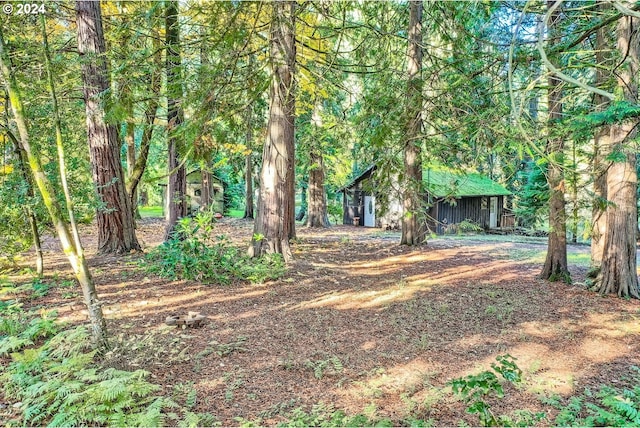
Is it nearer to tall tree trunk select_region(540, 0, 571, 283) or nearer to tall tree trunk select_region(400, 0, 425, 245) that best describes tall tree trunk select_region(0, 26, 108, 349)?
tall tree trunk select_region(400, 0, 425, 245)

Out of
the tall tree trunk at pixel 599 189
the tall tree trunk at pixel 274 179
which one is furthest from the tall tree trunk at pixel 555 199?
the tall tree trunk at pixel 274 179

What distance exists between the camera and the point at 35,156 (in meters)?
3.48

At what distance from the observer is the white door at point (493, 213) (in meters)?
23.9

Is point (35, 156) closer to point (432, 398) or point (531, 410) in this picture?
point (432, 398)

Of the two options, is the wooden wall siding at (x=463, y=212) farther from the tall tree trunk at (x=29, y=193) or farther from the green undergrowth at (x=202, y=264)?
the tall tree trunk at (x=29, y=193)

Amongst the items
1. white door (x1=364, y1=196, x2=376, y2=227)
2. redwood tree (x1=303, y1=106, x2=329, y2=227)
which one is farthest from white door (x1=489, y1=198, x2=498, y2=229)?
redwood tree (x1=303, y1=106, x2=329, y2=227)

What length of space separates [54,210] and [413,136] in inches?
205

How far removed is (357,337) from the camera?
193 inches

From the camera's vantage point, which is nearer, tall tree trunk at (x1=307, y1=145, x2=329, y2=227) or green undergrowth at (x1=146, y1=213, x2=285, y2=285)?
green undergrowth at (x1=146, y1=213, x2=285, y2=285)

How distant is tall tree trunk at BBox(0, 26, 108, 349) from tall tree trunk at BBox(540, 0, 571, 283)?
6.65 meters

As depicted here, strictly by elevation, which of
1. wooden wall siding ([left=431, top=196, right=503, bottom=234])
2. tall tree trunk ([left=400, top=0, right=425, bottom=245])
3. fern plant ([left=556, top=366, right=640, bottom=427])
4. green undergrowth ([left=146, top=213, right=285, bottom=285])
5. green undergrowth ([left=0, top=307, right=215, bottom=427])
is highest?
tall tree trunk ([left=400, top=0, right=425, bottom=245])

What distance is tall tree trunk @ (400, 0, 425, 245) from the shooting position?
248 inches

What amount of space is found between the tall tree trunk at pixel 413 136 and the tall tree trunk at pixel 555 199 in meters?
2.17

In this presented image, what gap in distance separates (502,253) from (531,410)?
995cm
